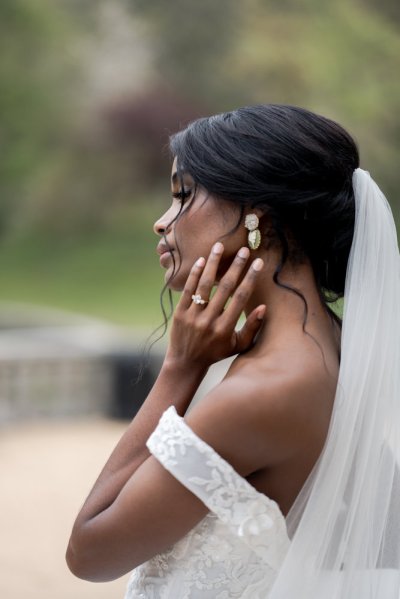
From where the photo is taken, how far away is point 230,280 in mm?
1926

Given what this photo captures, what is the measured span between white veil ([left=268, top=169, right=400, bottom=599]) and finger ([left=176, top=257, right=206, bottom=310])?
35 centimetres

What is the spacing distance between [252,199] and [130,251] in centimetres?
2237

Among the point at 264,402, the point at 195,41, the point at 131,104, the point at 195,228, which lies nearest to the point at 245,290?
the point at 195,228

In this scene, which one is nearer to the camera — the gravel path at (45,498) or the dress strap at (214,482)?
the dress strap at (214,482)

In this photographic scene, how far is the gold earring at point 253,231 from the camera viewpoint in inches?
75.3

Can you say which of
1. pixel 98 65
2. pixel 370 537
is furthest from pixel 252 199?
pixel 98 65

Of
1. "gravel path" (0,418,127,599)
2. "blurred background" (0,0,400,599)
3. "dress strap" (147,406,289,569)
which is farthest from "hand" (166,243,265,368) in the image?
"blurred background" (0,0,400,599)

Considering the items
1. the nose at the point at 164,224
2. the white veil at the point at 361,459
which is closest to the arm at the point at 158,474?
the nose at the point at 164,224

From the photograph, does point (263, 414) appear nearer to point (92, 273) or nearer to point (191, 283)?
point (191, 283)

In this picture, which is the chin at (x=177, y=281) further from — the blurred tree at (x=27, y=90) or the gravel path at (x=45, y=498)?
the blurred tree at (x=27, y=90)

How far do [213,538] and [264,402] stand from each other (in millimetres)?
337

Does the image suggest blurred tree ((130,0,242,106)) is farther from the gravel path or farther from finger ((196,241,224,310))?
finger ((196,241,224,310))

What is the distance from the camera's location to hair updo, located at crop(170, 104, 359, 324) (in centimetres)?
188

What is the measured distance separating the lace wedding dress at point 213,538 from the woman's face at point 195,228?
338mm
